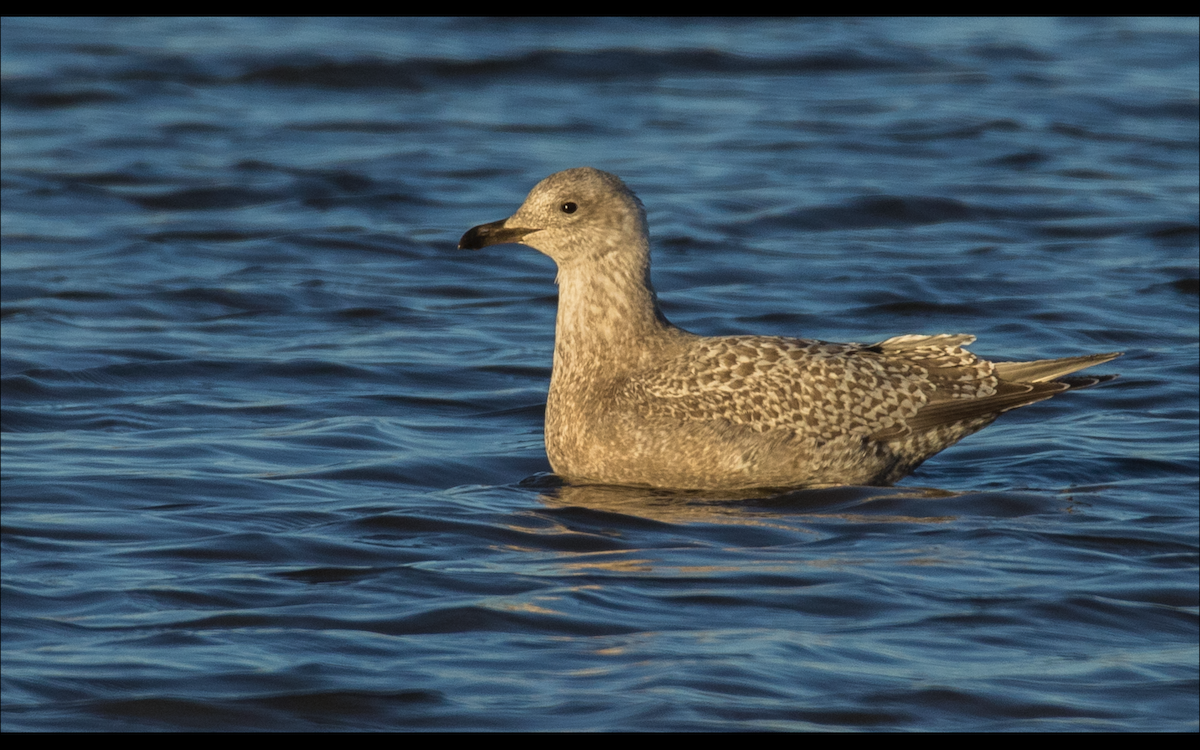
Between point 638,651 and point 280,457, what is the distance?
348 cm

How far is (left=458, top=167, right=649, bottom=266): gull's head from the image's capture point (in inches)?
357

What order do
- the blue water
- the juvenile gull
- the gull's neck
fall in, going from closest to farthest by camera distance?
the blue water < the juvenile gull < the gull's neck

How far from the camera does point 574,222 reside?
9062 millimetres

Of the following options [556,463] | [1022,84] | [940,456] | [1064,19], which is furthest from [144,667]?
[1064,19]

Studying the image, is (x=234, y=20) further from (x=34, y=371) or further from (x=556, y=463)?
(x=556, y=463)

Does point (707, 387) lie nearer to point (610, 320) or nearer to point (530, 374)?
point (610, 320)

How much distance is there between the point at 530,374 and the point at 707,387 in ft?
9.13

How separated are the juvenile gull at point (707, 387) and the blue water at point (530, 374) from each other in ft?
0.70

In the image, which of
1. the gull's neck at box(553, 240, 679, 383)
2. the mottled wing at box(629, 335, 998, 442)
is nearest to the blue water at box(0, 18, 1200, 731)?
the mottled wing at box(629, 335, 998, 442)

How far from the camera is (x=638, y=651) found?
641 cm

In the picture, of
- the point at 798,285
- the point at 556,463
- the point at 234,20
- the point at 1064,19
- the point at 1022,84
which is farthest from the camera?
the point at 1064,19

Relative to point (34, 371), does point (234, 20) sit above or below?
above

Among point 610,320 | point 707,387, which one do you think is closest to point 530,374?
point 610,320

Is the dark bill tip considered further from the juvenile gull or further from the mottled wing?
the mottled wing
